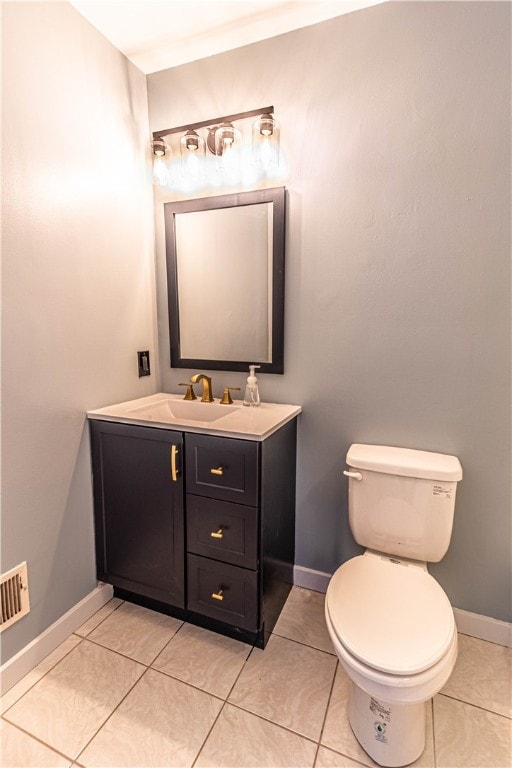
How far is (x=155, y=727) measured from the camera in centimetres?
114

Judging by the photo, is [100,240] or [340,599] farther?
[100,240]

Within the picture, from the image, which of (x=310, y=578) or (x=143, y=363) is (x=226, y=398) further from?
(x=310, y=578)

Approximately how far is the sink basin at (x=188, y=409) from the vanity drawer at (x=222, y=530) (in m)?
0.41

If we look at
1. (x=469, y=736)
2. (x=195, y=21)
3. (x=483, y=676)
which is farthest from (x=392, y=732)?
(x=195, y=21)

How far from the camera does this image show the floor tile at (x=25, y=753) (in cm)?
104

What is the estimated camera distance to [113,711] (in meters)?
1.19

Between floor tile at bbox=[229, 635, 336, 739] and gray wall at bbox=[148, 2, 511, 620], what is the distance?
0.44m

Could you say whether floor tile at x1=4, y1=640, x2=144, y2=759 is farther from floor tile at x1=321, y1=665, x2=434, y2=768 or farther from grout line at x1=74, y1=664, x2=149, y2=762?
floor tile at x1=321, y1=665, x2=434, y2=768

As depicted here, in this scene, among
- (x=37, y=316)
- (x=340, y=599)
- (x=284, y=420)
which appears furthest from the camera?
(x=284, y=420)

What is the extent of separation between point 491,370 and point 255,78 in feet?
5.07

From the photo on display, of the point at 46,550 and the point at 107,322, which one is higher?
the point at 107,322

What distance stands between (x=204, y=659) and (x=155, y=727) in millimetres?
272

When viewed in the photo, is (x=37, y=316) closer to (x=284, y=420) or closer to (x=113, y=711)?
(x=284, y=420)

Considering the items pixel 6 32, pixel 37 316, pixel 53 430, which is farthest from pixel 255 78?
pixel 53 430
